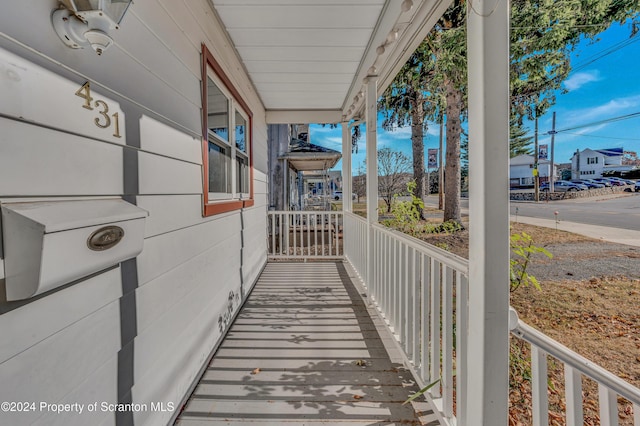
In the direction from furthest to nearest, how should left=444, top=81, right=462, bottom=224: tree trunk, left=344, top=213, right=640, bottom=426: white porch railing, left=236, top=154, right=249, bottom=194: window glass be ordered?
left=444, top=81, right=462, bottom=224: tree trunk, left=236, top=154, right=249, bottom=194: window glass, left=344, top=213, right=640, bottom=426: white porch railing

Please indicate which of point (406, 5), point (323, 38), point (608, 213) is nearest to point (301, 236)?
point (323, 38)

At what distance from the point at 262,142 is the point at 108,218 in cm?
423

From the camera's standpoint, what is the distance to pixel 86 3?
0.87 metres

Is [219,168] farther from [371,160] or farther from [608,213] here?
[608,213]

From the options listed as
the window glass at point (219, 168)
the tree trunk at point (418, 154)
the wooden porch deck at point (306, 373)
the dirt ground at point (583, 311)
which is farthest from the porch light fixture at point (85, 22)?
the tree trunk at point (418, 154)

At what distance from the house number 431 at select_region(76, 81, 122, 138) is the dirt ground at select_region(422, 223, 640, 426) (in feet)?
9.12

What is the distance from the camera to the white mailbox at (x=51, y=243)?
0.70m

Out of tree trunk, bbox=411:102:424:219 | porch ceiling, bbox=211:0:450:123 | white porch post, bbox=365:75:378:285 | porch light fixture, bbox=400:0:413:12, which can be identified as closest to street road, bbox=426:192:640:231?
white porch post, bbox=365:75:378:285

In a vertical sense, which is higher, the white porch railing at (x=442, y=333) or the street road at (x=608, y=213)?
the street road at (x=608, y=213)

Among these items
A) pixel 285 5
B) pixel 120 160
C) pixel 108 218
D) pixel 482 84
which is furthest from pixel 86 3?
pixel 285 5

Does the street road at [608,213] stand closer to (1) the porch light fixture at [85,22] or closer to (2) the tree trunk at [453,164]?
(2) the tree trunk at [453,164]

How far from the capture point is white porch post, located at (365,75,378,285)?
3.14 m

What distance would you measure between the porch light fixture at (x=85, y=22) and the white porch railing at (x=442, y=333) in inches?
64.6

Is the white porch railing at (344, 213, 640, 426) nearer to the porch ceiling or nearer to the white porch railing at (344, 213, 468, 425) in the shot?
the white porch railing at (344, 213, 468, 425)
